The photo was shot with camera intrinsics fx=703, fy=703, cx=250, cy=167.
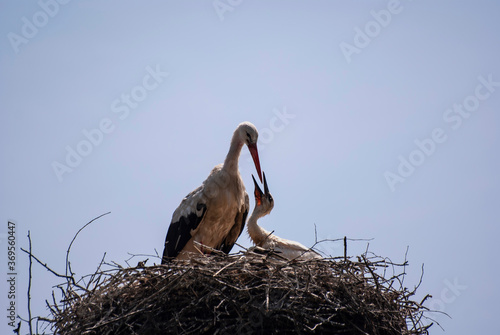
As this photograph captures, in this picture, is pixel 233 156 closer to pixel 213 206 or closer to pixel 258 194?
pixel 213 206

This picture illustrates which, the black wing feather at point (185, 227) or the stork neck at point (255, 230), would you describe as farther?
the stork neck at point (255, 230)

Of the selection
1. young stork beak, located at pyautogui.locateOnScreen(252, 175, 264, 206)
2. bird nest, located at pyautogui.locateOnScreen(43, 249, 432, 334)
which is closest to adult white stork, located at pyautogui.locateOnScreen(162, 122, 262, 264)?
young stork beak, located at pyautogui.locateOnScreen(252, 175, 264, 206)

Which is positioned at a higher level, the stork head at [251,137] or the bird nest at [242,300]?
the stork head at [251,137]

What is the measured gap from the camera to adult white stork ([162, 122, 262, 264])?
6.80m

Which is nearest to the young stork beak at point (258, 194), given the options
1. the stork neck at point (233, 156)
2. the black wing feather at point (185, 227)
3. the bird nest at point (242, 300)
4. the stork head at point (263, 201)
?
the stork head at point (263, 201)

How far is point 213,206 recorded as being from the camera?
6.82 metres

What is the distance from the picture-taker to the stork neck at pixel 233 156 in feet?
22.6

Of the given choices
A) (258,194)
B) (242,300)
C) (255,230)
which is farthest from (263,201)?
(242,300)

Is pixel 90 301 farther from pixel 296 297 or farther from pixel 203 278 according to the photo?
pixel 296 297

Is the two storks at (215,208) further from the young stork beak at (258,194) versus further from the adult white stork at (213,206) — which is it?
the young stork beak at (258,194)

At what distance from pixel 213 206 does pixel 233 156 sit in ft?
1.73

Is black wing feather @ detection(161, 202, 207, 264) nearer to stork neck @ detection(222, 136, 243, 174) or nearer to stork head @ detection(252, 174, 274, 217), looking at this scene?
stork neck @ detection(222, 136, 243, 174)

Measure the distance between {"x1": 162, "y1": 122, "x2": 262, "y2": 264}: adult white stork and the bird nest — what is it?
202 cm

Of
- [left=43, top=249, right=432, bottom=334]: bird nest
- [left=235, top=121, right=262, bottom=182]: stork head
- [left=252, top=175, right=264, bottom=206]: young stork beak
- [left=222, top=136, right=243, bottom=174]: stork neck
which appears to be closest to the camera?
[left=43, top=249, right=432, bottom=334]: bird nest
